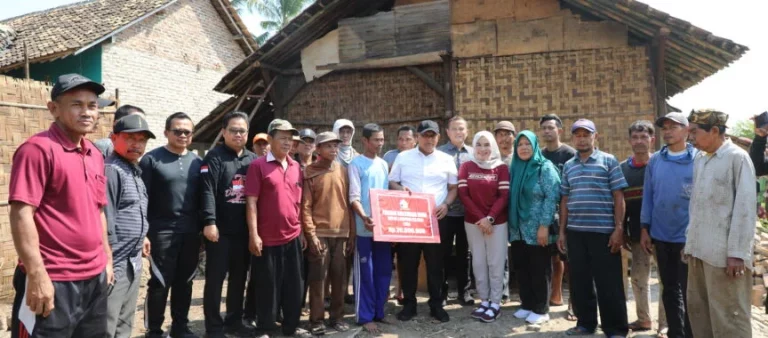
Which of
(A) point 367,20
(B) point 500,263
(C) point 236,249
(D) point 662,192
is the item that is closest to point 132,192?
(C) point 236,249

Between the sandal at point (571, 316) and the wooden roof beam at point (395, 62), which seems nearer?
the sandal at point (571, 316)

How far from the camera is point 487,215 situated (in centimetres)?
473

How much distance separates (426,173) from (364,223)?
0.81m

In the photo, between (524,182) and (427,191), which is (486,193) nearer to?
(524,182)

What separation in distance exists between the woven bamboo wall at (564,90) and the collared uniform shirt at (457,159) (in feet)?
6.73

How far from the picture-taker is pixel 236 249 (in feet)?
14.2

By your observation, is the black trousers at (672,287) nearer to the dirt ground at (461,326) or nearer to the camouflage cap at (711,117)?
the dirt ground at (461,326)

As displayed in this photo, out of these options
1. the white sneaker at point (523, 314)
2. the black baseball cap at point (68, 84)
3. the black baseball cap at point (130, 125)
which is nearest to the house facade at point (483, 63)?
the white sneaker at point (523, 314)

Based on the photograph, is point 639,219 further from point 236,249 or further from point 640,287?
point 236,249

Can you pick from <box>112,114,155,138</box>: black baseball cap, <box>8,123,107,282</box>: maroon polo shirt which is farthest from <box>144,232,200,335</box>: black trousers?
<box>8,123,107,282</box>: maroon polo shirt

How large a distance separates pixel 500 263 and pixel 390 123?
3934mm

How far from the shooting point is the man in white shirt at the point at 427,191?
4.85m

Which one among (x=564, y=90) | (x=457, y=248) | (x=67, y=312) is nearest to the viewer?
(x=67, y=312)

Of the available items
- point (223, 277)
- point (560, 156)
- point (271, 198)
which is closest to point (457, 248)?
point (560, 156)
